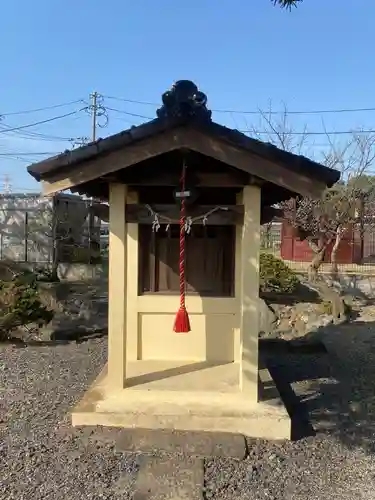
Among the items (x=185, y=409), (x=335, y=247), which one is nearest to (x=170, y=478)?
(x=185, y=409)

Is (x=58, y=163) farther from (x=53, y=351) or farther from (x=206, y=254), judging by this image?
(x=53, y=351)

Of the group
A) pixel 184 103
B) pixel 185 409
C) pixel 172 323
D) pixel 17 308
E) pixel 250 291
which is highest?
pixel 184 103

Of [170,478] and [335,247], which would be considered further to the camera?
[335,247]

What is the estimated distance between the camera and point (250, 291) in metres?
4.42

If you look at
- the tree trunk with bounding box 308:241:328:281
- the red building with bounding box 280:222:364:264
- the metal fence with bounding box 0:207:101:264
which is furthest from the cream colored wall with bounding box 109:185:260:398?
the red building with bounding box 280:222:364:264

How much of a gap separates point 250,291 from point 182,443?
1.45m

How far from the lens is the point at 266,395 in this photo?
15.7ft

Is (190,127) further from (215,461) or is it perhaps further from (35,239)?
(35,239)

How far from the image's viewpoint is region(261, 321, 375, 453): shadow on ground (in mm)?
Result: 4602

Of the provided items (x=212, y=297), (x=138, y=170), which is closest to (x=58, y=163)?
(x=138, y=170)

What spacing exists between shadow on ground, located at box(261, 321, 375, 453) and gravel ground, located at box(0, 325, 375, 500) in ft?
0.06

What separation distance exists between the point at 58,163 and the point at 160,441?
2558 mm

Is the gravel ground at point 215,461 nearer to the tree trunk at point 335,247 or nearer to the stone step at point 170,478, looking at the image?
the stone step at point 170,478

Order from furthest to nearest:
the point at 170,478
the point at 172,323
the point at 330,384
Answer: the point at 330,384, the point at 172,323, the point at 170,478
